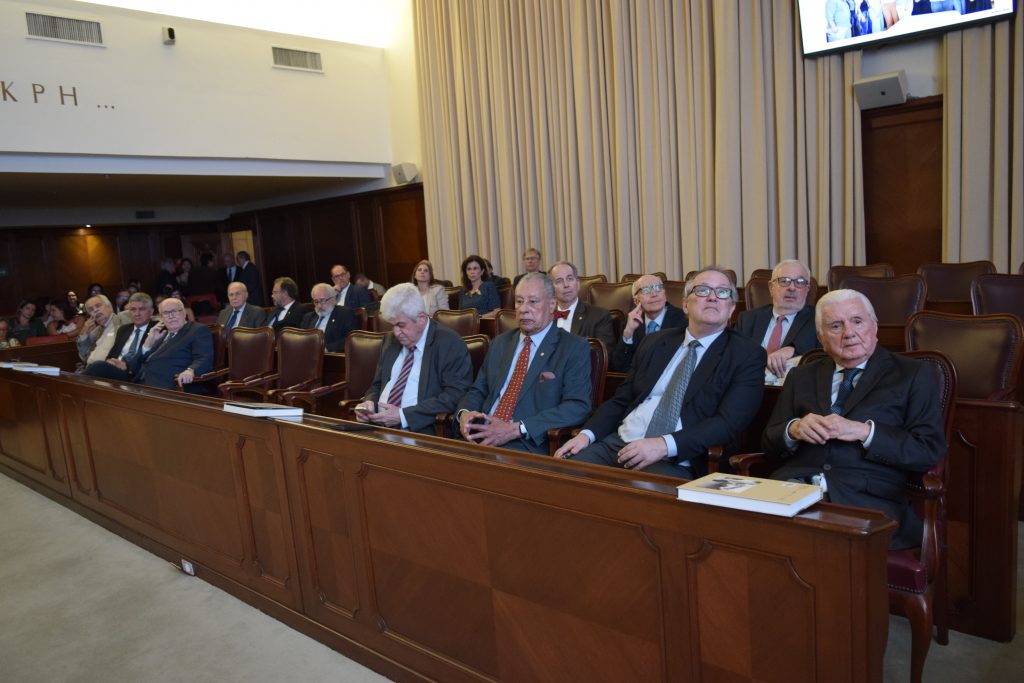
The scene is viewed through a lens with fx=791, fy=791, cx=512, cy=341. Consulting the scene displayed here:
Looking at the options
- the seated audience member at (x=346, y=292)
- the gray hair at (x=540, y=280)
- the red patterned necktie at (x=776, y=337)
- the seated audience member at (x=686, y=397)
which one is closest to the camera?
the seated audience member at (x=686, y=397)

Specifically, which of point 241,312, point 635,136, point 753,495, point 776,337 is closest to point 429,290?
point 241,312

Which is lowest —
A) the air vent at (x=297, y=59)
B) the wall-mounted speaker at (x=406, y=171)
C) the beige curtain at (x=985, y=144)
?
the beige curtain at (x=985, y=144)

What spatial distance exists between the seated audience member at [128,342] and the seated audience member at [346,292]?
8.12 feet

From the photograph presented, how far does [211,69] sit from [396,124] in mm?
2626

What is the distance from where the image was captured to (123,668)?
2801 mm

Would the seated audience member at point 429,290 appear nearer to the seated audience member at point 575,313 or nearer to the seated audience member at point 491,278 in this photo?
the seated audience member at point 491,278

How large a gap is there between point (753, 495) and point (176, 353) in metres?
4.75

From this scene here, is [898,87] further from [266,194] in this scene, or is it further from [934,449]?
[266,194]

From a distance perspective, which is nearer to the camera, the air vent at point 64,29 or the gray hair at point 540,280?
the gray hair at point 540,280

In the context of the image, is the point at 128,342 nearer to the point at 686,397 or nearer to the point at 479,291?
the point at 479,291

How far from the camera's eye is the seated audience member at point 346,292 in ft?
27.2

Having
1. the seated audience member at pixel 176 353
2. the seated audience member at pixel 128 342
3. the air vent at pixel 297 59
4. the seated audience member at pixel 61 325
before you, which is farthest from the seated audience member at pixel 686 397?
the air vent at pixel 297 59

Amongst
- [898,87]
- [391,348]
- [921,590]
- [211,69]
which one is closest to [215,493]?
[391,348]

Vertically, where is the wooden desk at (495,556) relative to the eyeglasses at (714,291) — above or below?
below
